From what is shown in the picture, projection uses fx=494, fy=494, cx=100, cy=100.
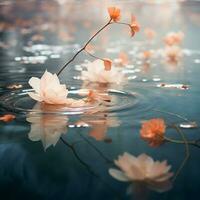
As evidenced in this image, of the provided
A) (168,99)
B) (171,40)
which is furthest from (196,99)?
(171,40)

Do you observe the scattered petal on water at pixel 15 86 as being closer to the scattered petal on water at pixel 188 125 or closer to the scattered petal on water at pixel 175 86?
the scattered petal on water at pixel 175 86

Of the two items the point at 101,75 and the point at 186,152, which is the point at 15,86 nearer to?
the point at 101,75

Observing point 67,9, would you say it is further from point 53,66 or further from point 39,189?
point 39,189

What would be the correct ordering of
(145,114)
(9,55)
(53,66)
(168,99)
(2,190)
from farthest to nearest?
(9,55) < (53,66) < (168,99) < (145,114) < (2,190)

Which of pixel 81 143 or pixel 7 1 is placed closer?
pixel 81 143

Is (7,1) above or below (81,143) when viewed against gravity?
above

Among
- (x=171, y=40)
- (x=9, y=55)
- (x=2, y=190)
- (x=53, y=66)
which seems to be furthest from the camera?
(x=171, y=40)

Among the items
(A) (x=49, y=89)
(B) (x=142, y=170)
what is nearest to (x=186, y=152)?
(B) (x=142, y=170)
